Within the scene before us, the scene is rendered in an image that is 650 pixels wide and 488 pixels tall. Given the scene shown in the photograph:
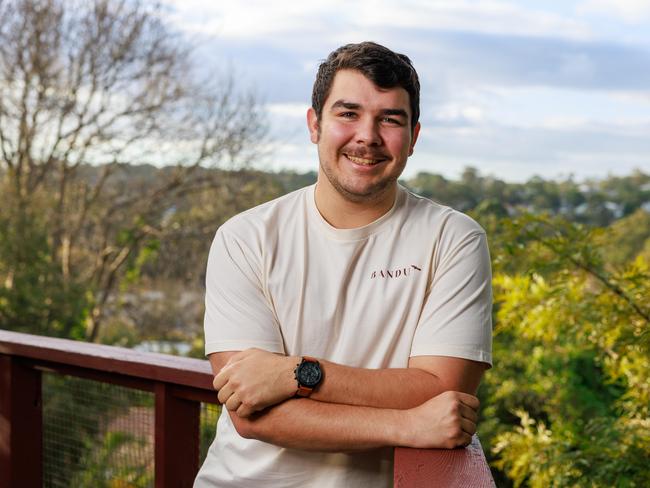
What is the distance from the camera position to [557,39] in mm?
36312

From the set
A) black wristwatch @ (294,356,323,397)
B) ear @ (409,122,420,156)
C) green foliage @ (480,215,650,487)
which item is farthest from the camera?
green foliage @ (480,215,650,487)

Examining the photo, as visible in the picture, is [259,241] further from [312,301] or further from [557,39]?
[557,39]

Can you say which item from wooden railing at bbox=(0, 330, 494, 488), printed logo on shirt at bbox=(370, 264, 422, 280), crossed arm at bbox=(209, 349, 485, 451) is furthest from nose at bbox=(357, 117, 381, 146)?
wooden railing at bbox=(0, 330, 494, 488)

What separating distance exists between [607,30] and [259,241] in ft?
120

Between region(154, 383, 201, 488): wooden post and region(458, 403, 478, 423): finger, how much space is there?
1.00 metres

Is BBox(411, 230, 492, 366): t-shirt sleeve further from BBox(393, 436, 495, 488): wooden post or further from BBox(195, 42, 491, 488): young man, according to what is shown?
BBox(393, 436, 495, 488): wooden post

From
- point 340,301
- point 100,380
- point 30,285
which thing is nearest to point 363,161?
point 340,301

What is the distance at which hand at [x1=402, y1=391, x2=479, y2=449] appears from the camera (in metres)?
1.43

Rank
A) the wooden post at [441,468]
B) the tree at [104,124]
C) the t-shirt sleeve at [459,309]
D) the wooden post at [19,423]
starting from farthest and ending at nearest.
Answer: the tree at [104,124] → the wooden post at [19,423] → the t-shirt sleeve at [459,309] → the wooden post at [441,468]

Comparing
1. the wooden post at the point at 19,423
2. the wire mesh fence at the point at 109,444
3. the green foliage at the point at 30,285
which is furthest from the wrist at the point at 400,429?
the green foliage at the point at 30,285

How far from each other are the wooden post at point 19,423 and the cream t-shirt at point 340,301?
101 cm

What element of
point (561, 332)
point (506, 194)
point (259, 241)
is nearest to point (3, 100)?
point (506, 194)

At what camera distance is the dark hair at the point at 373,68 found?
1876mm

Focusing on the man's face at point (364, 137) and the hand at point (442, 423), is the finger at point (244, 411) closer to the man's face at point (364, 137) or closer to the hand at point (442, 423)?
the hand at point (442, 423)
